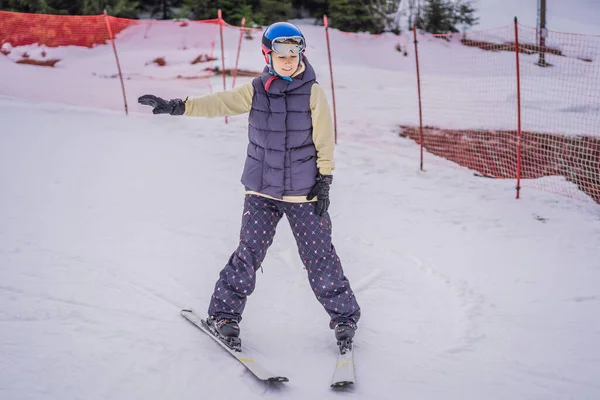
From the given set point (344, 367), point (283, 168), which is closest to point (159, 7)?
point (283, 168)

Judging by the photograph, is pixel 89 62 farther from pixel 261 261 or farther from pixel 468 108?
pixel 261 261

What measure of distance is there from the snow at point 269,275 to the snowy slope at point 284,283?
0.02m

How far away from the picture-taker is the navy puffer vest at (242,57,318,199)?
350 centimetres

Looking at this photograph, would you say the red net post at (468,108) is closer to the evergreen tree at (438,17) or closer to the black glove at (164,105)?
the evergreen tree at (438,17)

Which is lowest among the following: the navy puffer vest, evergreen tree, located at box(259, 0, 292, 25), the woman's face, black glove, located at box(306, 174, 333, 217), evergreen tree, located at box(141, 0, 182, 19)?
black glove, located at box(306, 174, 333, 217)

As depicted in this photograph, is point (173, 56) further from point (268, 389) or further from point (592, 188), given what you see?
point (268, 389)

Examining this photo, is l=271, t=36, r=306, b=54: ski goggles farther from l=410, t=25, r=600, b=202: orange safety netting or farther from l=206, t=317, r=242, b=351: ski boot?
l=410, t=25, r=600, b=202: orange safety netting

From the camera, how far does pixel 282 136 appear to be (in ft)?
11.5

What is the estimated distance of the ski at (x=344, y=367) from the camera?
3.25 meters

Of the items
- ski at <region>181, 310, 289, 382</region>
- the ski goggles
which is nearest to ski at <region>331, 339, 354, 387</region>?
ski at <region>181, 310, 289, 382</region>

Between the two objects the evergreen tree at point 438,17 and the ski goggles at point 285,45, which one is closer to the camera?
the ski goggles at point 285,45

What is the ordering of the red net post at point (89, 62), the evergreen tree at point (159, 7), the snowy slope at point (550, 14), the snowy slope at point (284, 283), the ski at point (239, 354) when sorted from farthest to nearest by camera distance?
1. the snowy slope at point (550, 14)
2. the evergreen tree at point (159, 7)
3. the red net post at point (89, 62)
4. the snowy slope at point (284, 283)
5. the ski at point (239, 354)

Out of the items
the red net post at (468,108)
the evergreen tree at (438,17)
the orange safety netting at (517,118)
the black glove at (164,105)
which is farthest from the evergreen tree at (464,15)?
the black glove at (164,105)

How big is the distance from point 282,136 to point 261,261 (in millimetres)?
747
